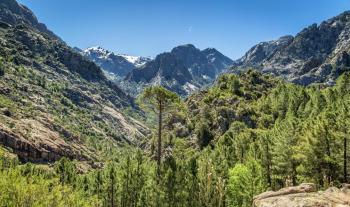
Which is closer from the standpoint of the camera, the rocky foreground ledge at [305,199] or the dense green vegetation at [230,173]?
the rocky foreground ledge at [305,199]

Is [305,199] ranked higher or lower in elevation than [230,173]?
lower

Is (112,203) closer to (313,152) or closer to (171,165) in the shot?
(171,165)

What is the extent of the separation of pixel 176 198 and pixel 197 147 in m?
72.4

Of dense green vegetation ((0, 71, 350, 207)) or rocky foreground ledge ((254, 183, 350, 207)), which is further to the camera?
dense green vegetation ((0, 71, 350, 207))

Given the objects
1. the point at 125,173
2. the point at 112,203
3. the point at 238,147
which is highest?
the point at 238,147

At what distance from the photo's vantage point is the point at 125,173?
364 feet

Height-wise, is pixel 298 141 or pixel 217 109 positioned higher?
pixel 217 109

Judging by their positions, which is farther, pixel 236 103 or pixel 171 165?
pixel 236 103

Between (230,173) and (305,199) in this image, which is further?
(230,173)

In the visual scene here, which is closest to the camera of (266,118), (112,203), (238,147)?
(112,203)

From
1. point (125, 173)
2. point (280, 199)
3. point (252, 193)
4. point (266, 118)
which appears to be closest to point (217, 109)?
point (266, 118)

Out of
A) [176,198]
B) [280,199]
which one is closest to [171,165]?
[176,198]

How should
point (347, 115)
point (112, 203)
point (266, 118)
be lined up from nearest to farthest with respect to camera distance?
point (347, 115), point (112, 203), point (266, 118)

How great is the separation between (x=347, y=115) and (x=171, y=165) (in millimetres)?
36793
